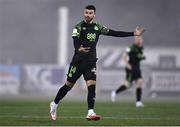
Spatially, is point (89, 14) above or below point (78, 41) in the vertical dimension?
above

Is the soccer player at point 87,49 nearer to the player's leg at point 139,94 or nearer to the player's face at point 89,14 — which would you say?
the player's face at point 89,14

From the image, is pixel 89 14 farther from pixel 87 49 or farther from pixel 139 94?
pixel 139 94

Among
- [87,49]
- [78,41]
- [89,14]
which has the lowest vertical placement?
[87,49]

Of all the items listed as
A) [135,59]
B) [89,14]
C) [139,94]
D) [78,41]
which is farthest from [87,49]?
[135,59]

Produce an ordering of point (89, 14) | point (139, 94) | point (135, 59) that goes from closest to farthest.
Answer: point (89, 14) < point (139, 94) < point (135, 59)

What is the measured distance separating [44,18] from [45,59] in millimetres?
2776

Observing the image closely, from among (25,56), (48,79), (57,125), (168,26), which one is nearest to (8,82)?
(48,79)

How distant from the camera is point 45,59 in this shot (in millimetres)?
45906

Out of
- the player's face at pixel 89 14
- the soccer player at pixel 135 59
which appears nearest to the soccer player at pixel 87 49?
the player's face at pixel 89 14

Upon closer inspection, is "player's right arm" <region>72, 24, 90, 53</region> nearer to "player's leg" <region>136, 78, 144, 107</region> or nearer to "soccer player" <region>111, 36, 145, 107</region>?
"player's leg" <region>136, 78, 144, 107</region>

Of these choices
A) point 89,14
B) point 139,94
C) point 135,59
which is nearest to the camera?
point 89,14

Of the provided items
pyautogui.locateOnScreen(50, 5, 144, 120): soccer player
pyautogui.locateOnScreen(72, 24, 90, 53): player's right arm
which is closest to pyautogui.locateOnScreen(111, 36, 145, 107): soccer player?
pyautogui.locateOnScreen(50, 5, 144, 120): soccer player

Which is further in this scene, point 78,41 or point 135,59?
point 135,59

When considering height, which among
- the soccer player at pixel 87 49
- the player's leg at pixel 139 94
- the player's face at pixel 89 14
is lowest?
the player's leg at pixel 139 94
